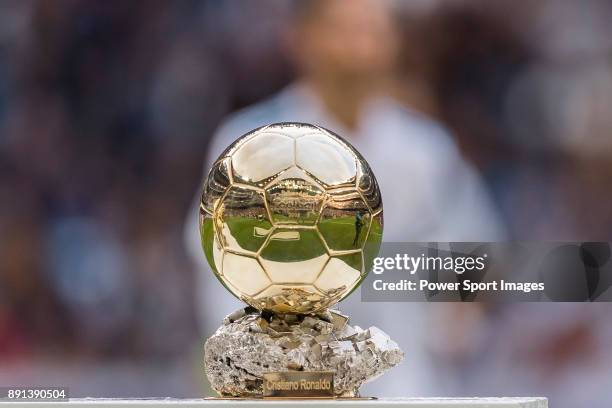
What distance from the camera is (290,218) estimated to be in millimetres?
1436

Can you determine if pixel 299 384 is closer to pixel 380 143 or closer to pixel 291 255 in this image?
pixel 291 255

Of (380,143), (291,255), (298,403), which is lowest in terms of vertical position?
(298,403)

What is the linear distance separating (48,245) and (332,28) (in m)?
0.95

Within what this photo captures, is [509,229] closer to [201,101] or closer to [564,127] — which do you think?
[564,127]

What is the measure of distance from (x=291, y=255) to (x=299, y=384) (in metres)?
0.15

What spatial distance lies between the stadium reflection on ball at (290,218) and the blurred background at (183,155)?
155 centimetres

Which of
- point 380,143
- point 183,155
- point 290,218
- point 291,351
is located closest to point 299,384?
point 291,351

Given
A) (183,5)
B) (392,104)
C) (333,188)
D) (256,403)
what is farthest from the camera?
(183,5)

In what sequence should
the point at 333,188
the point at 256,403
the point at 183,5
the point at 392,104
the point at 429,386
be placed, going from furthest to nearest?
1. the point at 183,5
2. the point at 392,104
3. the point at 429,386
4. the point at 333,188
5. the point at 256,403

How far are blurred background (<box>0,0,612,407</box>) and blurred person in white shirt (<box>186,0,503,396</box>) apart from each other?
6 cm

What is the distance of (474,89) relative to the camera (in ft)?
10.8

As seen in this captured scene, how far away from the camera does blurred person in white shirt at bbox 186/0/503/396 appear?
2.90 m

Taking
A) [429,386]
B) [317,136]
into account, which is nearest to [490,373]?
[429,386]

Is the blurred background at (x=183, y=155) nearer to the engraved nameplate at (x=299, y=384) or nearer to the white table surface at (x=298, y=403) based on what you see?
the engraved nameplate at (x=299, y=384)
